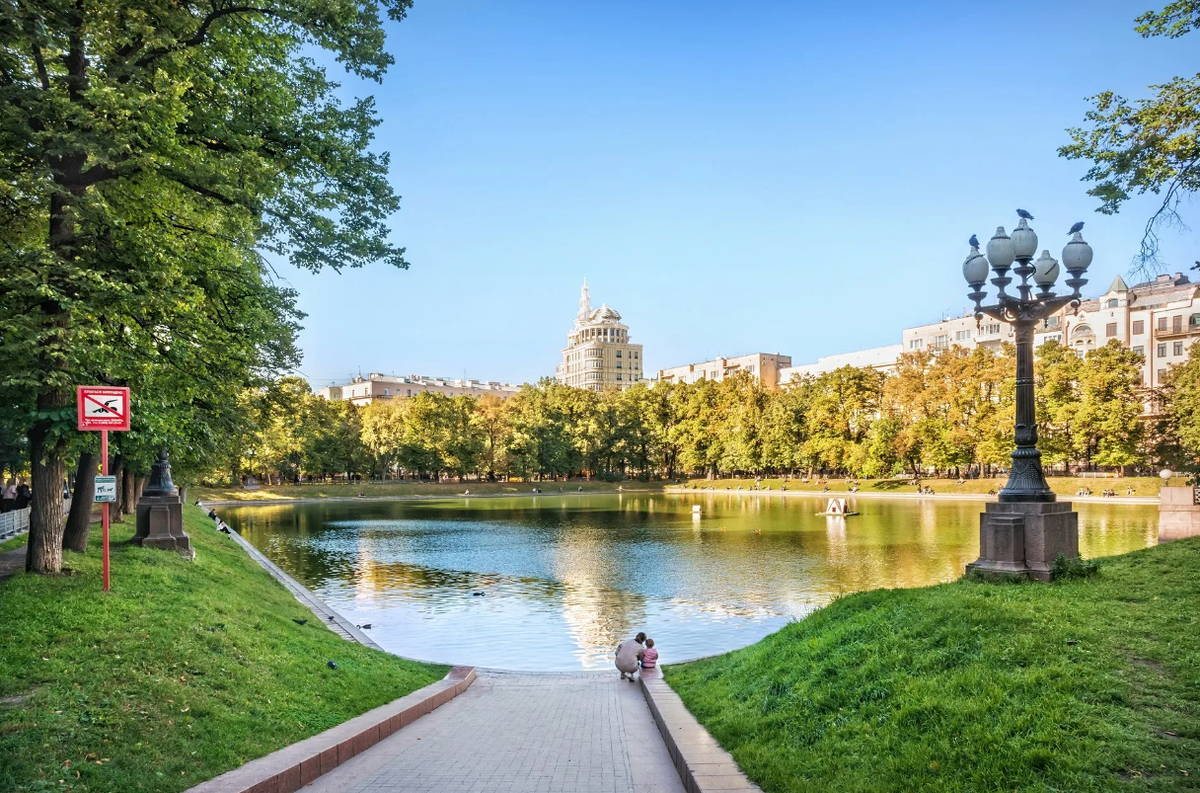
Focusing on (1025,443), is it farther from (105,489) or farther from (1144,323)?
(1144,323)

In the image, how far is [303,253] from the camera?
45.0 ft

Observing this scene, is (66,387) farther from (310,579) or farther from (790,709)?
(310,579)

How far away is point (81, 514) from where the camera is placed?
15.0 meters

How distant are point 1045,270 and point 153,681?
1406 cm

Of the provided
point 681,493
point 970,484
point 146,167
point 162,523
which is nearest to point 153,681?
point 146,167

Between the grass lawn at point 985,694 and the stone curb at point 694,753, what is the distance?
0.50 feet

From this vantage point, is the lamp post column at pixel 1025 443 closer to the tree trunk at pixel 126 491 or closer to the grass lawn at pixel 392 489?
the tree trunk at pixel 126 491

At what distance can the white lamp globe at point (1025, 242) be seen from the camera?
1258 centimetres

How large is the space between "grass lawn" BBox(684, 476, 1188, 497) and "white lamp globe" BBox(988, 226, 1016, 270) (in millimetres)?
44581

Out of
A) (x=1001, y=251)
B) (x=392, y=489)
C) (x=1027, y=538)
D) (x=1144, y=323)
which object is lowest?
(x=392, y=489)

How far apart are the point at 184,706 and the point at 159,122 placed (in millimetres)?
7660

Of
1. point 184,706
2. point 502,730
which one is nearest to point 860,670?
point 502,730

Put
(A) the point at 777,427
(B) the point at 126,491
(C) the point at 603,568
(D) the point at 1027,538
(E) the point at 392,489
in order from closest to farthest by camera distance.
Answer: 1. (D) the point at 1027,538
2. (B) the point at 126,491
3. (C) the point at 603,568
4. (E) the point at 392,489
5. (A) the point at 777,427

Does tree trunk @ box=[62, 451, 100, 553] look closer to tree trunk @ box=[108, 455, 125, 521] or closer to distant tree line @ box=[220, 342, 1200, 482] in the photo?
tree trunk @ box=[108, 455, 125, 521]
